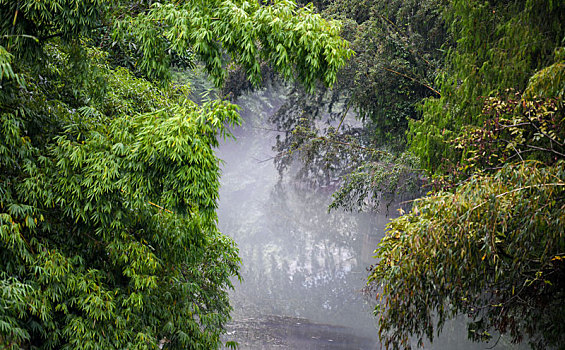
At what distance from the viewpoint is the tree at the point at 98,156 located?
312cm

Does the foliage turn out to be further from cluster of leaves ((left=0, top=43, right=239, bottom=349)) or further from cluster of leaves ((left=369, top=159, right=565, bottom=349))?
cluster of leaves ((left=0, top=43, right=239, bottom=349))

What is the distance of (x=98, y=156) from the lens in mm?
3363

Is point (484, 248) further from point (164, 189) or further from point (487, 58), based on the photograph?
point (487, 58)

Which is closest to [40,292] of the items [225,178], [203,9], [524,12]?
Answer: [203,9]

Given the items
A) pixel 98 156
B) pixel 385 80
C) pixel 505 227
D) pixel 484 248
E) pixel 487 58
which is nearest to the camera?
pixel 505 227

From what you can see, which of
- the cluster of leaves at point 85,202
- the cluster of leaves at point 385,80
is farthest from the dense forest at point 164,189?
the cluster of leaves at point 385,80

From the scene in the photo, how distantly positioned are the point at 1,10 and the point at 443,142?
455 centimetres

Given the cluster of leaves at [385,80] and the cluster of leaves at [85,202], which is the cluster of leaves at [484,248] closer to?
the cluster of leaves at [85,202]

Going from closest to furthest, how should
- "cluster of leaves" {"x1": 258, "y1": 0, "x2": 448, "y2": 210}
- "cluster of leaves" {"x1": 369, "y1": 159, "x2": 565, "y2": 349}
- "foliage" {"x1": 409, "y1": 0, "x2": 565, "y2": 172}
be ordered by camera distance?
"cluster of leaves" {"x1": 369, "y1": 159, "x2": 565, "y2": 349} → "foliage" {"x1": 409, "y1": 0, "x2": 565, "y2": 172} → "cluster of leaves" {"x1": 258, "y1": 0, "x2": 448, "y2": 210}

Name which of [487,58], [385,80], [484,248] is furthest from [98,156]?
[385,80]

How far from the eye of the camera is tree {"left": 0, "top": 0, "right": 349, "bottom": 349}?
10.2ft

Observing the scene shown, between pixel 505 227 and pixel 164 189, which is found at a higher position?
pixel 164 189

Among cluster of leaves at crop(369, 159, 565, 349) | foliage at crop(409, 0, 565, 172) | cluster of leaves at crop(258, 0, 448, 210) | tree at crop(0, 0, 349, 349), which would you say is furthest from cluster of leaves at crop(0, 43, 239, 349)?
cluster of leaves at crop(258, 0, 448, 210)

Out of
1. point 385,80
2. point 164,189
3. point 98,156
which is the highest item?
point 98,156
